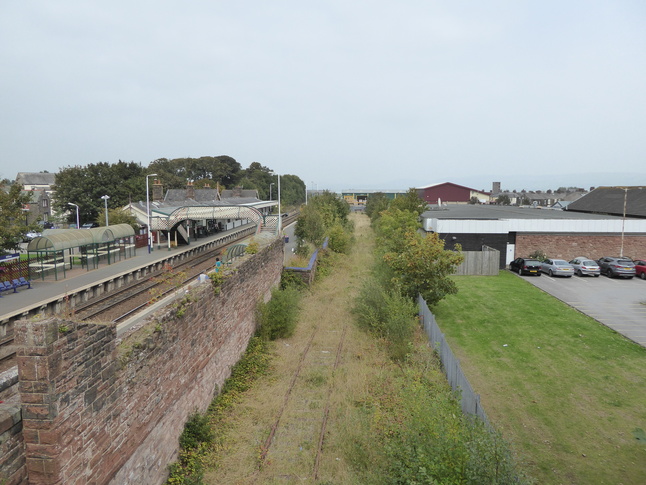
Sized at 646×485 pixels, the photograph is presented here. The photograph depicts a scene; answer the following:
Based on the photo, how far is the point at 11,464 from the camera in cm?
487

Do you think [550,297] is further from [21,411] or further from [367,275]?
[21,411]

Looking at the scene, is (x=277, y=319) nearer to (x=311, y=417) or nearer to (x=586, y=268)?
(x=311, y=417)

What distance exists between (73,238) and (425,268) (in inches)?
868

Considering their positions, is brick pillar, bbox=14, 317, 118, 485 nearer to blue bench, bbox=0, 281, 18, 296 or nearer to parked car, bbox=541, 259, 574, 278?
blue bench, bbox=0, 281, 18, 296

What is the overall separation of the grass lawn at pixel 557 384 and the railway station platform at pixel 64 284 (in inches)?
510

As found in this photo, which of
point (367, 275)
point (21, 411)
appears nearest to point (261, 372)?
point (21, 411)

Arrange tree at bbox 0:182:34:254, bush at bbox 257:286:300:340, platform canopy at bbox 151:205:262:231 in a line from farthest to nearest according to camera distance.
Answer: platform canopy at bbox 151:205:262:231, tree at bbox 0:182:34:254, bush at bbox 257:286:300:340

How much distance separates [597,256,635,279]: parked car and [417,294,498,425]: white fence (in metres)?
16.2

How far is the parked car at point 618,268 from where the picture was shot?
2612 centimetres

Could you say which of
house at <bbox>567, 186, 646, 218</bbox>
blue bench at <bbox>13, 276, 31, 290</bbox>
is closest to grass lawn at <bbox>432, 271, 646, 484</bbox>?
blue bench at <bbox>13, 276, 31, 290</bbox>

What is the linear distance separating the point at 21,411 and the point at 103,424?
4.23ft

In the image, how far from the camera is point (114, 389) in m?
6.39

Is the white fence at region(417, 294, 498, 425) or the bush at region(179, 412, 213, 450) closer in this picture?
the white fence at region(417, 294, 498, 425)

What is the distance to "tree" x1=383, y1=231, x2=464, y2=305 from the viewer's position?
698 inches
